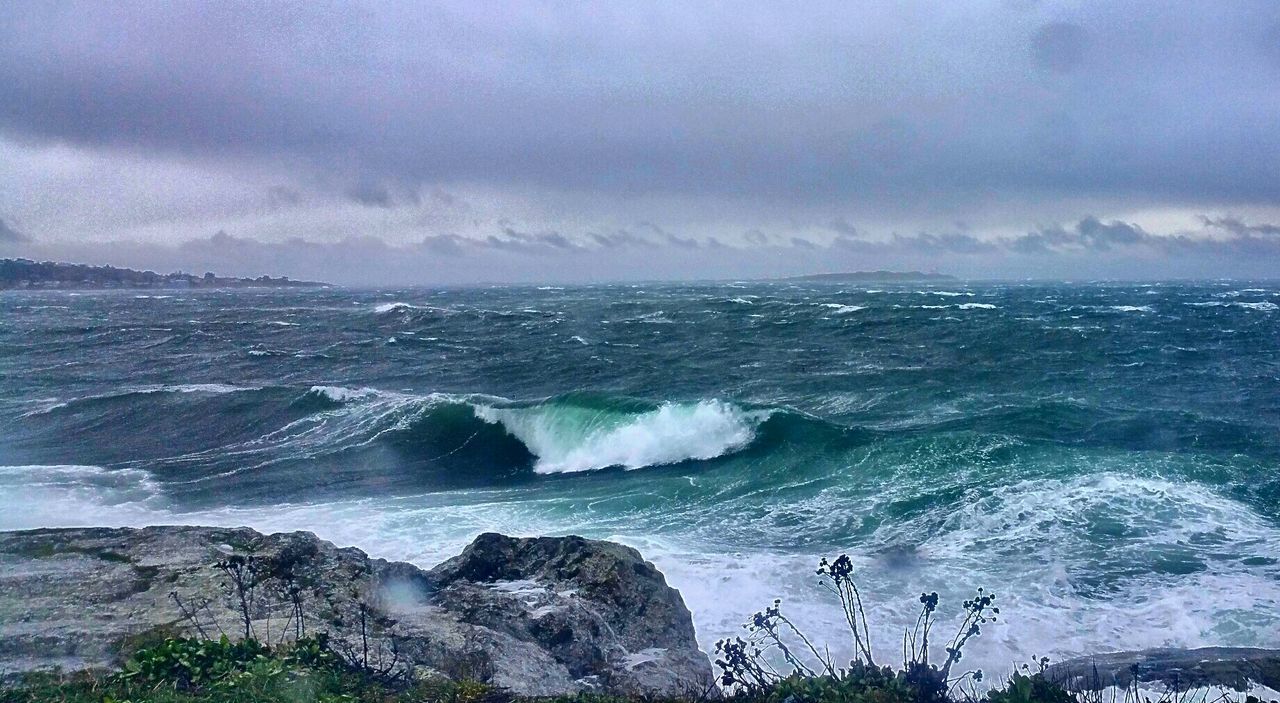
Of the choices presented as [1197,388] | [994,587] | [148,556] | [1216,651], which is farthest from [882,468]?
[1197,388]

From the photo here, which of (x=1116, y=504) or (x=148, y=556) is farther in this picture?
(x=1116, y=504)

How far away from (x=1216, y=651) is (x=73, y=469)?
63.5ft

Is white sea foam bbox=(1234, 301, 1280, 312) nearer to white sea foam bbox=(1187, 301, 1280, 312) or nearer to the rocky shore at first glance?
white sea foam bbox=(1187, 301, 1280, 312)

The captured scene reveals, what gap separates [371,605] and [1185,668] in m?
6.58

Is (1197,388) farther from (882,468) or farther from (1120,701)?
(1120,701)

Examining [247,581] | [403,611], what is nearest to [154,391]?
[247,581]

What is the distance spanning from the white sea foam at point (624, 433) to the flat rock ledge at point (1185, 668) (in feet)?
40.4

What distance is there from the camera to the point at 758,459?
18672 millimetres

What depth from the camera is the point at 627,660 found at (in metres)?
6.93

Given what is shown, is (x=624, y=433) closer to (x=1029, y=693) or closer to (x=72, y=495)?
(x=72, y=495)

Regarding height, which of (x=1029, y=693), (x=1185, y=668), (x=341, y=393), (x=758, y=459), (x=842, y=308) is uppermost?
(x=842, y=308)

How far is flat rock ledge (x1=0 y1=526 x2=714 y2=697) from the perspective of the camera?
20.5ft

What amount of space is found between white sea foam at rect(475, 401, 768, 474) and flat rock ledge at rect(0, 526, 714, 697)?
1138 centimetres

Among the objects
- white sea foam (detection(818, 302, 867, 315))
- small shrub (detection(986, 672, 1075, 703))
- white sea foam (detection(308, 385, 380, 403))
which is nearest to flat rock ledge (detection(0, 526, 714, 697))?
small shrub (detection(986, 672, 1075, 703))
